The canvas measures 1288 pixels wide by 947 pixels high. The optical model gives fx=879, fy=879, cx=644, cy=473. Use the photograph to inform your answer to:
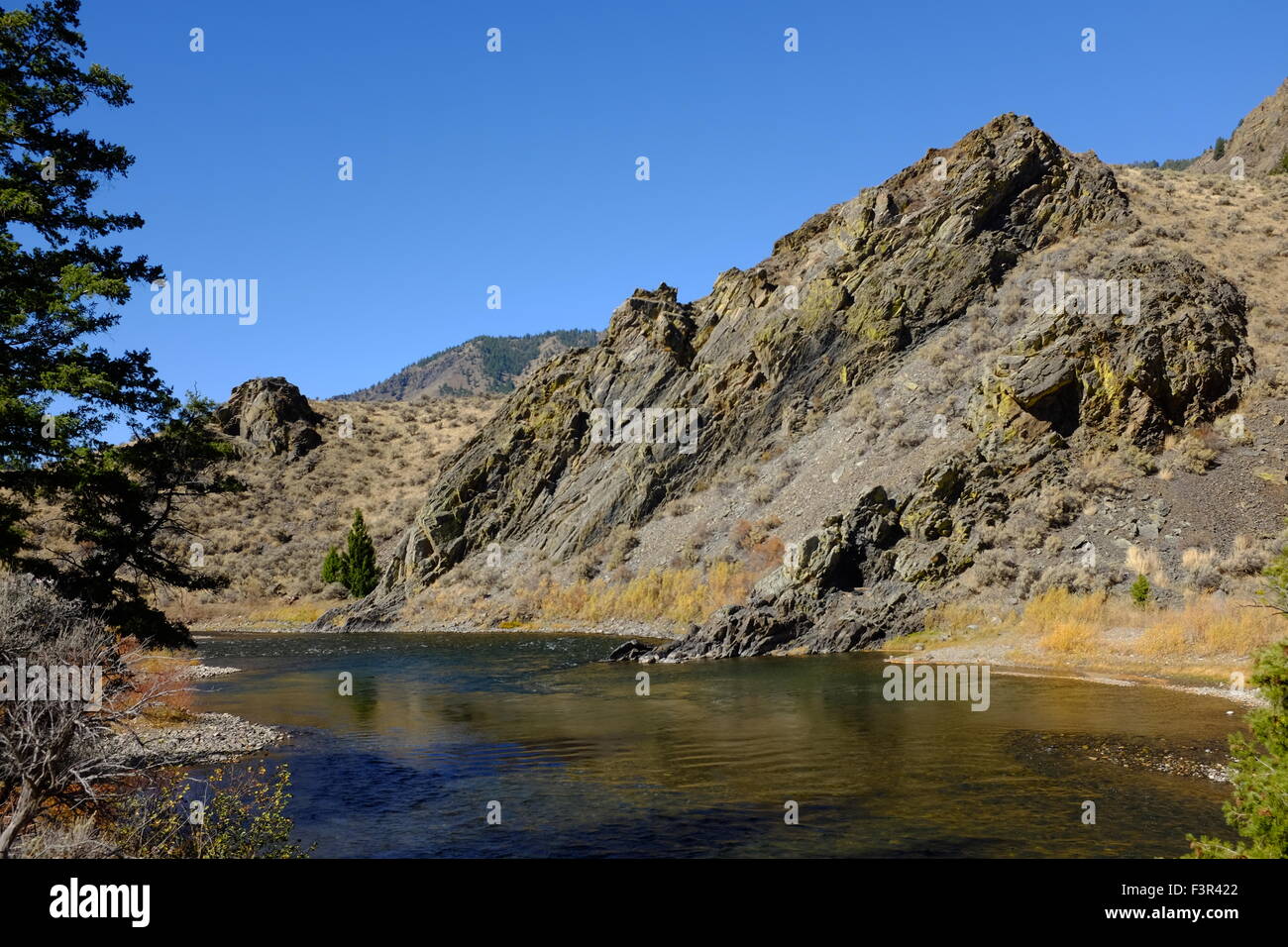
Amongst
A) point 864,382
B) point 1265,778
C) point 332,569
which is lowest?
point 332,569

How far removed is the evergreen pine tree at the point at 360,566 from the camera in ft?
247

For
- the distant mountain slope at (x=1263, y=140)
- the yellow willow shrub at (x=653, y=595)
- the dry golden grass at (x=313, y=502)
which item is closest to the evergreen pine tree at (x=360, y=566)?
the dry golden grass at (x=313, y=502)

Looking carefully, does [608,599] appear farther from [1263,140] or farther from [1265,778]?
[1263,140]

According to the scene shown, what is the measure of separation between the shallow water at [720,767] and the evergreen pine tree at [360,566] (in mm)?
38303

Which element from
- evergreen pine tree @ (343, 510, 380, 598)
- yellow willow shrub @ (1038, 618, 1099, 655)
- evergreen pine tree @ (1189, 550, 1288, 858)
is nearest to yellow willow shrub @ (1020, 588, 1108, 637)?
yellow willow shrub @ (1038, 618, 1099, 655)

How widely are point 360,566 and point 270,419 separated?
42261 millimetres

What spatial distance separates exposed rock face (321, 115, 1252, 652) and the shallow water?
8403 mm

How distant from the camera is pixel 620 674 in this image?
121ft

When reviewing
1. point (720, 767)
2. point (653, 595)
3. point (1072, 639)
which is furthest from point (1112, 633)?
point (653, 595)

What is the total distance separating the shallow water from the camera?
1460 centimetres

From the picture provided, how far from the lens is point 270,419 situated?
358 ft

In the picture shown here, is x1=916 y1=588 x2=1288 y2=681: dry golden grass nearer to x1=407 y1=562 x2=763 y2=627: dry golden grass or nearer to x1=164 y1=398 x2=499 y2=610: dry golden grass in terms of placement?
x1=407 y1=562 x2=763 y2=627: dry golden grass

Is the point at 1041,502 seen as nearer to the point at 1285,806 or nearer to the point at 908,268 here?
the point at 908,268
